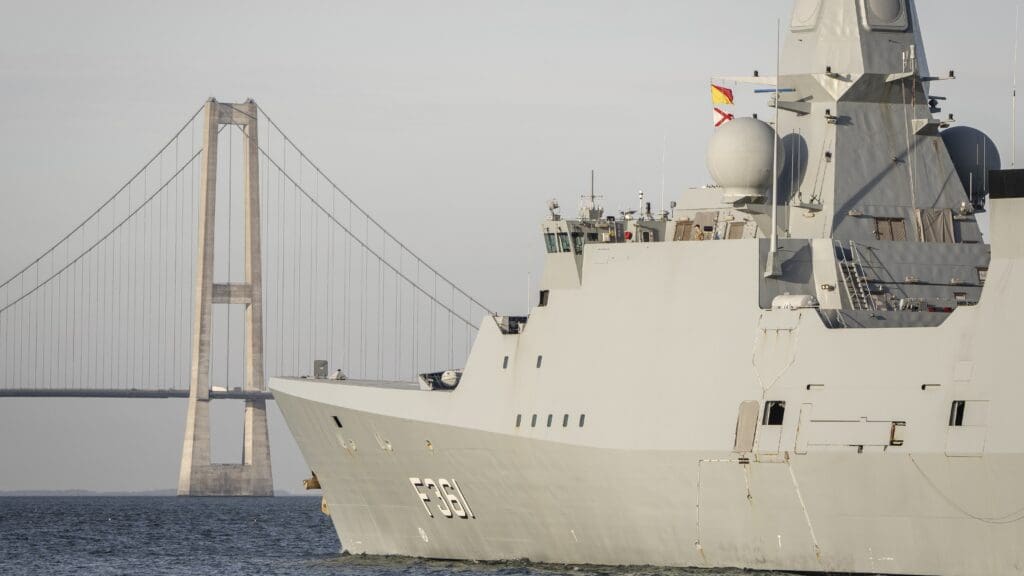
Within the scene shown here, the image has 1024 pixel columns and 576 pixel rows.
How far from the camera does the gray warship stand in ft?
70.0

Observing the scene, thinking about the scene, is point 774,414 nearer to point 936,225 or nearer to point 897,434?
point 897,434

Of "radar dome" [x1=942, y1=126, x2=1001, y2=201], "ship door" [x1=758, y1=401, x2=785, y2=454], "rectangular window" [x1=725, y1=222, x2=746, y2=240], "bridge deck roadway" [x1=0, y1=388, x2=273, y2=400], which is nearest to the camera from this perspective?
"ship door" [x1=758, y1=401, x2=785, y2=454]

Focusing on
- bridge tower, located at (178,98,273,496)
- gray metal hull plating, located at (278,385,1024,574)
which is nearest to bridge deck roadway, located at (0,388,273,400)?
bridge tower, located at (178,98,273,496)

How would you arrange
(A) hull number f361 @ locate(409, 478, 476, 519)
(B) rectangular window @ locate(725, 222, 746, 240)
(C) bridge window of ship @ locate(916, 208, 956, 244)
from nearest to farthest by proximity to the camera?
1. (C) bridge window of ship @ locate(916, 208, 956, 244)
2. (B) rectangular window @ locate(725, 222, 746, 240)
3. (A) hull number f361 @ locate(409, 478, 476, 519)

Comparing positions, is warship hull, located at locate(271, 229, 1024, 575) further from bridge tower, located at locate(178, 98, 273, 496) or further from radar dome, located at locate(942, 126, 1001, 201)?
bridge tower, located at locate(178, 98, 273, 496)

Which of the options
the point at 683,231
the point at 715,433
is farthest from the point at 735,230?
the point at 715,433

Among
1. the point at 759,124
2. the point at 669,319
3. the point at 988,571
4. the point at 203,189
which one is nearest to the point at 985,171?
the point at 759,124

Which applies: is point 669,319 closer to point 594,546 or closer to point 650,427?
point 650,427

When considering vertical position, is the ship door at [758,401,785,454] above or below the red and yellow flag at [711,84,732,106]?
below

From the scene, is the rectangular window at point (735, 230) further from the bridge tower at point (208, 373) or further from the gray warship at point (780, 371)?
the bridge tower at point (208, 373)

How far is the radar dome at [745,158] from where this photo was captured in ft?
79.8

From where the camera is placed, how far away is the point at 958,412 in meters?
21.2

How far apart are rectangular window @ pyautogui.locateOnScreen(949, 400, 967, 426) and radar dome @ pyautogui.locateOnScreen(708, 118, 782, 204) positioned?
14.8ft

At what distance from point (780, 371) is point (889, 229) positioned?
333 centimetres
